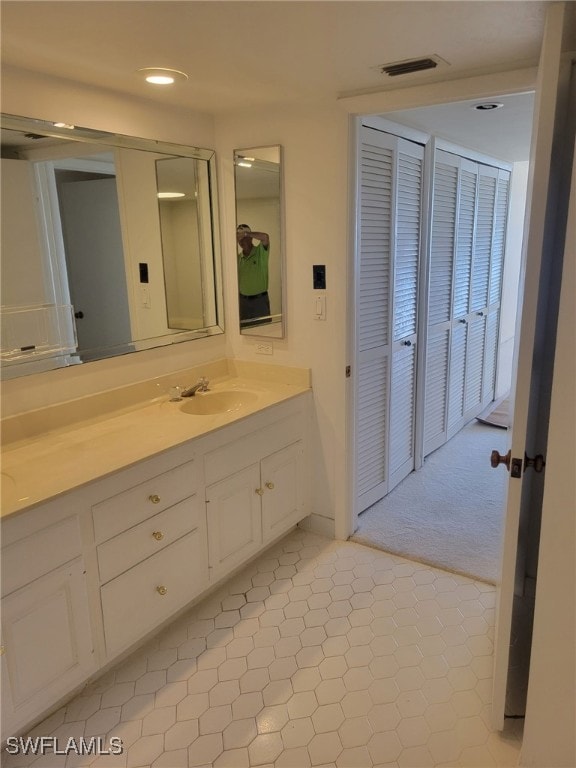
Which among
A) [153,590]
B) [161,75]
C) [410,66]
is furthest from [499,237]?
[153,590]

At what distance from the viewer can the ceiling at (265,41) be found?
1390 mm

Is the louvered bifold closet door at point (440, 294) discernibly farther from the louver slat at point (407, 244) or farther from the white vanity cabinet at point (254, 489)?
the white vanity cabinet at point (254, 489)

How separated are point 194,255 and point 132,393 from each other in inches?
29.5

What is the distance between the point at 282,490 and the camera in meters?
2.59

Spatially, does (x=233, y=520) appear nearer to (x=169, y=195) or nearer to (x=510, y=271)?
(x=169, y=195)

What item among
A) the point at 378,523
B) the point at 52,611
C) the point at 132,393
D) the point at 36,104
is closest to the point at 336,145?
the point at 36,104

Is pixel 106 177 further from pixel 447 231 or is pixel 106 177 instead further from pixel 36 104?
pixel 447 231

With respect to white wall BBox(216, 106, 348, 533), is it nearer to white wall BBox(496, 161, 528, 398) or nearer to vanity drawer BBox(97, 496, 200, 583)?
vanity drawer BBox(97, 496, 200, 583)

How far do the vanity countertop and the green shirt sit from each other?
0.50m

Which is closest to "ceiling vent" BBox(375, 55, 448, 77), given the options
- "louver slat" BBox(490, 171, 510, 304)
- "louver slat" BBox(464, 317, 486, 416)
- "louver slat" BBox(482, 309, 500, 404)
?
"louver slat" BBox(464, 317, 486, 416)

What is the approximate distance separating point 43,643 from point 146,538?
437 millimetres

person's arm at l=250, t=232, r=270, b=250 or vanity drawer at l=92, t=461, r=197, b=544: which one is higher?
person's arm at l=250, t=232, r=270, b=250

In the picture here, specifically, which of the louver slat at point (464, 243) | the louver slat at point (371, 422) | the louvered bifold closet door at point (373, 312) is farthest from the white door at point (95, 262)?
the louver slat at point (464, 243)

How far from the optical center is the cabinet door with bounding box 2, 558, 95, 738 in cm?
154
